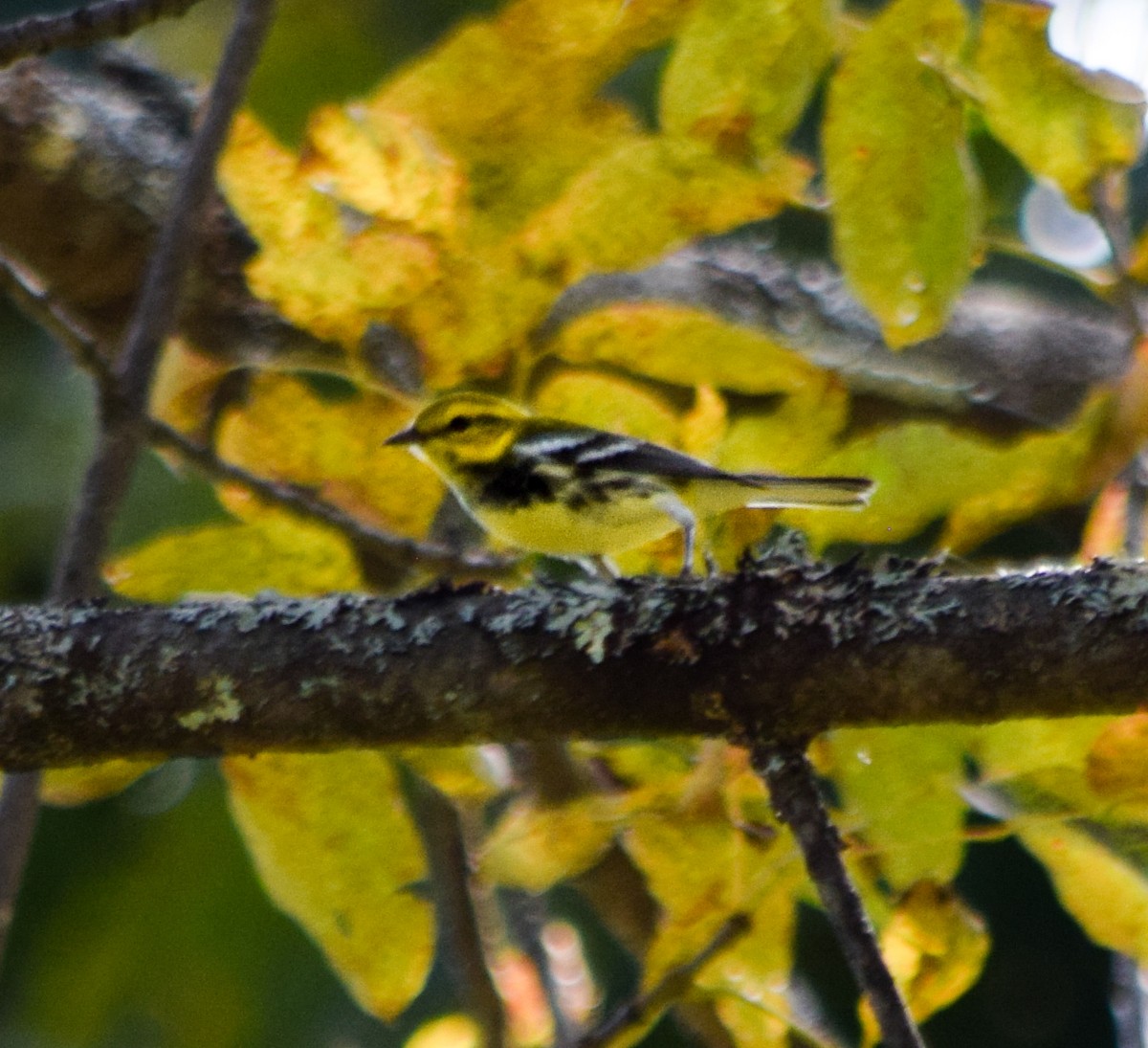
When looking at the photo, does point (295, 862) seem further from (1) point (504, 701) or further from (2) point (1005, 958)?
(2) point (1005, 958)

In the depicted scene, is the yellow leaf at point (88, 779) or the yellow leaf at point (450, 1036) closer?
the yellow leaf at point (88, 779)

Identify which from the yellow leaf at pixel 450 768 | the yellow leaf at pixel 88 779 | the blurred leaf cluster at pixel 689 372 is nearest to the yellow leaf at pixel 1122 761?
the blurred leaf cluster at pixel 689 372

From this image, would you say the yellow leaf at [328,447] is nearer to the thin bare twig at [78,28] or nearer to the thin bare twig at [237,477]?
the thin bare twig at [237,477]

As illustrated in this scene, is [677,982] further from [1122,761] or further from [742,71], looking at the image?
[742,71]

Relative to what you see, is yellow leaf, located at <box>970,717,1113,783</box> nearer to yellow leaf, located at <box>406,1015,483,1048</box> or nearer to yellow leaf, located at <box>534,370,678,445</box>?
yellow leaf, located at <box>534,370,678,445</box>

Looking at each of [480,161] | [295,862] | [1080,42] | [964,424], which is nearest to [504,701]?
[295,862]

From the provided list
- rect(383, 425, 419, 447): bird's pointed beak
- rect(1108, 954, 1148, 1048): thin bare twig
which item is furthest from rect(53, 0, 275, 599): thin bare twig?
rect(1108, 954, 1148, 1048): thin bare twig

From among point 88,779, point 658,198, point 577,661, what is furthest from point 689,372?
point 88,779
